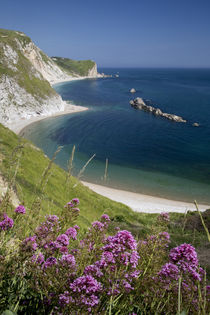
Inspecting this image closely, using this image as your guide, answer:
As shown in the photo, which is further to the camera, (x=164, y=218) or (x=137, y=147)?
(x=137, y=147)

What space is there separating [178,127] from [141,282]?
270ft

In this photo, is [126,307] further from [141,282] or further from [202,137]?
[202,137]

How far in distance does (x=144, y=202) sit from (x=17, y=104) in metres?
63.6

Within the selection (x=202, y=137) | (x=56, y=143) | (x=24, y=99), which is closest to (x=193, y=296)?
(x=56, y=143)

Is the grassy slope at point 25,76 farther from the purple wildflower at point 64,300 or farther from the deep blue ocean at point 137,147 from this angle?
the purple wildflower at point 64,300

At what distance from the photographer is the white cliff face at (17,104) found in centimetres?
7662

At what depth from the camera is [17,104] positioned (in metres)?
82.5

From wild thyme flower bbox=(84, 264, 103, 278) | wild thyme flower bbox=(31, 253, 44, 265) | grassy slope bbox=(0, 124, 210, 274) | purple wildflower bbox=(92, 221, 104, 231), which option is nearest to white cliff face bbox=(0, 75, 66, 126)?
grassy slope bbox=(0, 124, 210, 274)

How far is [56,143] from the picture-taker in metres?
60.6

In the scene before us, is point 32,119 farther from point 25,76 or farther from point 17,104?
point 25,76

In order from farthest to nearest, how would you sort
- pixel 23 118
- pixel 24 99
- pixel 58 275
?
pixel 24 99
pixel 23 118
pixel 58 275

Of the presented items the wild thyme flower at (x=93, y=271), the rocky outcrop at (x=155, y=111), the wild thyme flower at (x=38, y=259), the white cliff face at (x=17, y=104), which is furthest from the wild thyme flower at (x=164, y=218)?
the rocky outcrop at (x=155, y=111)

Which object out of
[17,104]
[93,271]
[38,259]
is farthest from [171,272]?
[17,104]

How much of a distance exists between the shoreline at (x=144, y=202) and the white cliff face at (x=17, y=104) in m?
47.1
